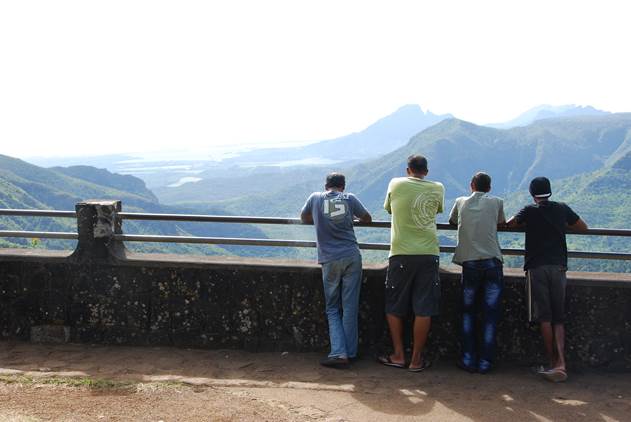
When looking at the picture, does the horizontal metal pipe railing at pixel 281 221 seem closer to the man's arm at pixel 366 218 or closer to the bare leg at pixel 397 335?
the man's arm at pixel 366 218

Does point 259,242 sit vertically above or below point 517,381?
above

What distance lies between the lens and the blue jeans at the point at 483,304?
5504 mm

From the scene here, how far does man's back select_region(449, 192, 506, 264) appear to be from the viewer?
549 centimetres

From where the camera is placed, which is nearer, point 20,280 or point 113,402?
point 113,402

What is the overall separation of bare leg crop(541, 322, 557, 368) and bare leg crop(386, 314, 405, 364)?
120 centimetres

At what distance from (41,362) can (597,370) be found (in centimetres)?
497

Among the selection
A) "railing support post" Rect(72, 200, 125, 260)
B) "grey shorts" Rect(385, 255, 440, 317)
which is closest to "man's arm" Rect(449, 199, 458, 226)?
"grey shorts" Rect(385, 255, 440, 317)

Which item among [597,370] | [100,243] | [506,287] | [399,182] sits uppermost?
[399,182]

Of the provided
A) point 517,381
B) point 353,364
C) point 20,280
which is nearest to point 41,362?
point 20,280

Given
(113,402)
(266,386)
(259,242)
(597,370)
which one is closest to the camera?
(113,402)

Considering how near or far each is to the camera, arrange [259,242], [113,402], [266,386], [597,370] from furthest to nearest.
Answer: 1. [259,242]
2. [597,370]
3. [266,386]
4. [113,402]

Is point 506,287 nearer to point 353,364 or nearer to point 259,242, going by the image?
point 353,364

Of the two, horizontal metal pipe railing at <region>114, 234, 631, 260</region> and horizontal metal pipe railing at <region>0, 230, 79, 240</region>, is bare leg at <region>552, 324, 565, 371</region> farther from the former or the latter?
horizontal metal pipe railing at <region>0, 230, 79, 240</region>

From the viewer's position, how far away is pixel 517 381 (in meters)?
5.41
